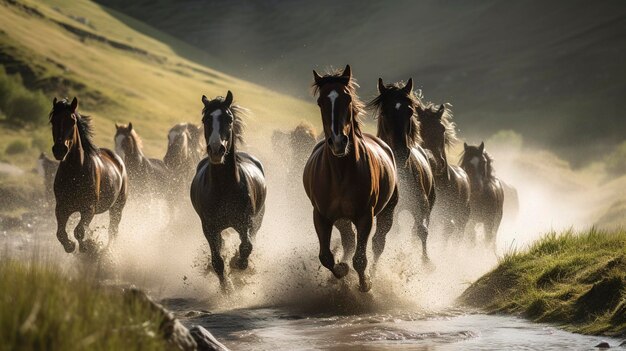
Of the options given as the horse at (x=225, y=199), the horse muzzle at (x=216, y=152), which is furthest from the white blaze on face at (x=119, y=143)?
the horse muzzle at (x=216, y=152)

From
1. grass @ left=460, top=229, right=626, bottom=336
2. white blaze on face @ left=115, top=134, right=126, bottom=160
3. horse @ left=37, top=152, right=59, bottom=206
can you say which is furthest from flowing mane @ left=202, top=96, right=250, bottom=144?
horse @ left=37, top=152, right=59, bottom=206

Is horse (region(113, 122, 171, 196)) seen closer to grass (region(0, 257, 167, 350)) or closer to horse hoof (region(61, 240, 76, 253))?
horse hoof (region(61, 240, 76, 253))

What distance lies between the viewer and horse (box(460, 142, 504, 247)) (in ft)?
68.7

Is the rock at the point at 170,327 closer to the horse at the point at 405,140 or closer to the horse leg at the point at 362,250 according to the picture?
the horse leg at the point at 362,250

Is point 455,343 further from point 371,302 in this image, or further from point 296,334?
point 371,302

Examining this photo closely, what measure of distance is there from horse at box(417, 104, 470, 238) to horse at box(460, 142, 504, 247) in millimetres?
2299

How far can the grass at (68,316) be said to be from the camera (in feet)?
18.9

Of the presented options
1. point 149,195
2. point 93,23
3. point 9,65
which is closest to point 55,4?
point 93,23

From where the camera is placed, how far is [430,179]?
1539cm

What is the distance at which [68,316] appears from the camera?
6027 mm

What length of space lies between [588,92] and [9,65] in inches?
4398

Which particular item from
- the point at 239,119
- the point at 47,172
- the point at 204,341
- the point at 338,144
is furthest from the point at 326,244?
the point at 47,172

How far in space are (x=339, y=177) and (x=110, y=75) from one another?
9933 cm

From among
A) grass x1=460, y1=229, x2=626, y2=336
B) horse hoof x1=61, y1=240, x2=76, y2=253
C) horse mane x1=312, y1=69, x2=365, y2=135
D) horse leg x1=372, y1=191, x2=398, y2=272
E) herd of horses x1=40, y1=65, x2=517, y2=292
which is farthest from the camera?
horse hoof x1=61, y1=240, x2=76, y2=253
